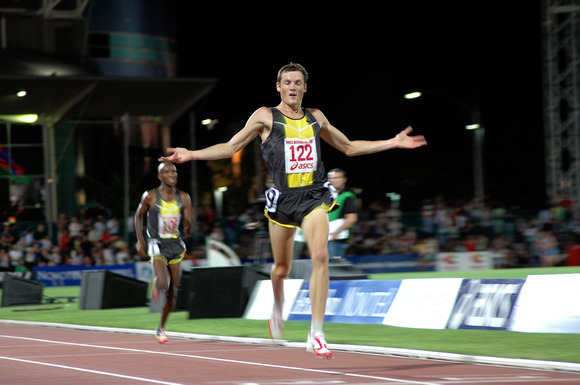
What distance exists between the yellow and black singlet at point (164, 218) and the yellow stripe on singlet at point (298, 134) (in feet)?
12.5

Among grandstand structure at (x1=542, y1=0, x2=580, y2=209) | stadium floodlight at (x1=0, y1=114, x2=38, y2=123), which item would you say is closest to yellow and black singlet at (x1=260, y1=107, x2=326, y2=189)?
grandstand structure at (x1=542, y1=0, x2=580, y2=209)

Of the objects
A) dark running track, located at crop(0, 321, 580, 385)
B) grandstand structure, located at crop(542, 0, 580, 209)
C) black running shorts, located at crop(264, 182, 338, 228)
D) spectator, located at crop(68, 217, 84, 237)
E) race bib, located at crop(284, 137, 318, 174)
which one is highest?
grandstand structure, located at crop(542, 0, 580, 209)

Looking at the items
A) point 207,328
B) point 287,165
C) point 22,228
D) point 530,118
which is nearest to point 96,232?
point 22,228

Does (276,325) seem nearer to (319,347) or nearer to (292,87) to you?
(319,347)

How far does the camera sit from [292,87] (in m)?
7.90

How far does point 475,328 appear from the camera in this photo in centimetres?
1048

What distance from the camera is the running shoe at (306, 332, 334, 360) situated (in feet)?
24.1

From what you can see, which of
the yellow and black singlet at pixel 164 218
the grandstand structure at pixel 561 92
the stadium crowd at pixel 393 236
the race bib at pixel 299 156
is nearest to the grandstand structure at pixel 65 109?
the stadium crowd at pixel 393 236

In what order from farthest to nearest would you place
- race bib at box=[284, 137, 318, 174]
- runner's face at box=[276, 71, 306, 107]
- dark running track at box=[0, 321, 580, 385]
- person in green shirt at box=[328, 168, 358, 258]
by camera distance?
person in green shirt at box=[328, 168, 358, 258], runner's face at box=[276, 71, 306, 107], race bib at box=[284, 137, 318, 174], dark running track at box=[0, 321, 580, 385]

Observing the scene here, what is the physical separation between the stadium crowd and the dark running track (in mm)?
19399

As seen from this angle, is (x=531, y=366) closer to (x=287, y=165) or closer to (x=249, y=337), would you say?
(x=287, y=165)

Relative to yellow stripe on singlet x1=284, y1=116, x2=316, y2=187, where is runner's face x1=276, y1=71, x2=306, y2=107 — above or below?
above

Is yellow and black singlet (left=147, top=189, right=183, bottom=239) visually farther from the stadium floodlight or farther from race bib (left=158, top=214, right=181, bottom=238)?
the stadium floodlight

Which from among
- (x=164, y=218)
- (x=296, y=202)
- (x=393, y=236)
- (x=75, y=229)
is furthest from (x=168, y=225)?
(x=75, y=229)
